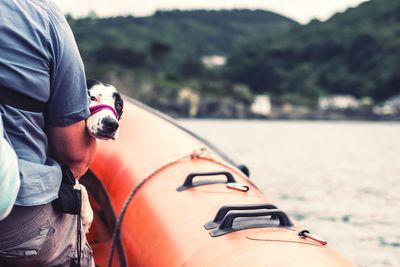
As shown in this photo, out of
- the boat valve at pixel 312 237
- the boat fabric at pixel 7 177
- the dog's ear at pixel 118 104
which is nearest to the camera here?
the boat fabric at pixel 7 177

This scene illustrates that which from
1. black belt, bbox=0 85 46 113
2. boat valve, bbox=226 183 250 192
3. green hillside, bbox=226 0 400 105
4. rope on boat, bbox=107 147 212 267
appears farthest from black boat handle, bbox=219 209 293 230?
green hillside, bbox=226 0 400 105

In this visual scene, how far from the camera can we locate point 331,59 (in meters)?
83.5

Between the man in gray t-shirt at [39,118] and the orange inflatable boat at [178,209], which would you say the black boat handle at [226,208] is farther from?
the man in gray t-shirt at [39,118]

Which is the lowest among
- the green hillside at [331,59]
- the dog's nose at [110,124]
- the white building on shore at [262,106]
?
the white building on shore at [262,106]

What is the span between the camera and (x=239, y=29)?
11850cm

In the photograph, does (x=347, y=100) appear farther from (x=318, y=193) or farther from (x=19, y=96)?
(x=19, y=96)

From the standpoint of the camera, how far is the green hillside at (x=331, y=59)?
74625 mm

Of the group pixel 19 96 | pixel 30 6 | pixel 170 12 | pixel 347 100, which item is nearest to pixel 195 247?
pixel 19 96

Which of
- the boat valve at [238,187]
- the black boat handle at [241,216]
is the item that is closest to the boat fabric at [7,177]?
the black boat handle at [241,216]

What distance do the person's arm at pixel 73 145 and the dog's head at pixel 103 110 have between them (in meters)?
0.04

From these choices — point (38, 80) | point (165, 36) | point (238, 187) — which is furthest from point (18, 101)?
point (165, 36)

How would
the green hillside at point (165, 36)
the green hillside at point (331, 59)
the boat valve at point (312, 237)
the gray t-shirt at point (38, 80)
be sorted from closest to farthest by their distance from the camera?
the gray t-shirt at point (38, 80) → the boat valve at point (312, 237) → the green hillside at point (331, 59) → the green hillside at point (165, 36)

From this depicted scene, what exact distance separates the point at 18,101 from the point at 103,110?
0.26m

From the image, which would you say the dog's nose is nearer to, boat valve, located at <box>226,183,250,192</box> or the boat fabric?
the boat fabric
